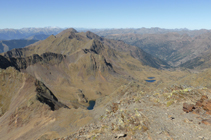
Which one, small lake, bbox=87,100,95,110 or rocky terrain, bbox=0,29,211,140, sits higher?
rocky terrain, bbox=0,29,211,140

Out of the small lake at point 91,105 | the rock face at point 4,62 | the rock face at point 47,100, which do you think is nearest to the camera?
the rock face at point 47,100

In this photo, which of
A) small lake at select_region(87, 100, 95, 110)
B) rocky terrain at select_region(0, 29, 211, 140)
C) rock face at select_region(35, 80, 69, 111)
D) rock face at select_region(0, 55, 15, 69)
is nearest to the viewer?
rocky terrain at select_region(0, 29, 211, 140)

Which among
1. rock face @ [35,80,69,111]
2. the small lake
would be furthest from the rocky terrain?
the small lake

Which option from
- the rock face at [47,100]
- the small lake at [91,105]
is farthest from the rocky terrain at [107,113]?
the small lake at [91,105]

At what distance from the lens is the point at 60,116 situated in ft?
171

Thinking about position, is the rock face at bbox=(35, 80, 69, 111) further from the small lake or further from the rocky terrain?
the small lake

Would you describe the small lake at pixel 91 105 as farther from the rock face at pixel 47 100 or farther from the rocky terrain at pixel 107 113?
the rock face at pixel 47 100

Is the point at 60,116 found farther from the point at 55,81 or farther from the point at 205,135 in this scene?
the point at 55,81

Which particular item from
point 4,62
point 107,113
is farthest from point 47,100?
point 4,62

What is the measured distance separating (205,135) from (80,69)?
18239 cm

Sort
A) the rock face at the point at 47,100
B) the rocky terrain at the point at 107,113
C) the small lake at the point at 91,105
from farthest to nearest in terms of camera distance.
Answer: the small lake at the point at 91,105, the rock face at the point at 47,100, the rocky terrain at the point at 107,113

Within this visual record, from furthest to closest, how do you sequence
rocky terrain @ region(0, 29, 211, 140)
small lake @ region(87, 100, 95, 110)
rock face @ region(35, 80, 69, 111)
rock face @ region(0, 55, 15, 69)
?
rock face @ region(0, 55, 15, 69)
small lake @ region(87, 100, 95, 110)
rock face @ region(35, 80, 69, 111)
rocky terrain @ region(0, 29, 211, 140)

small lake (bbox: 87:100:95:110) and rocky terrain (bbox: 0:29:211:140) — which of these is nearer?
rocky terrain (bbox: 0:29:211:140)

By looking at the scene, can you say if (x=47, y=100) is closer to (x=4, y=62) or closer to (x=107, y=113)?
(x=107, y=113)
